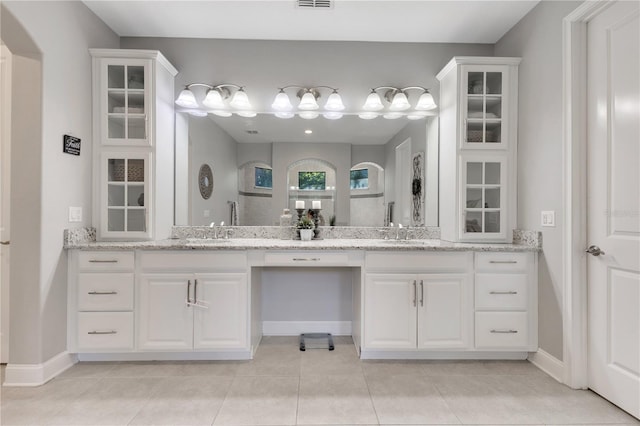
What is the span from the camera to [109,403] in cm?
196

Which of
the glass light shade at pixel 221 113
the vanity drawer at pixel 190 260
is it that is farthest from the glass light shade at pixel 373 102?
the vanity drawer at pixel 190 260

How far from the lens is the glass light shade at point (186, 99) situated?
2895mm

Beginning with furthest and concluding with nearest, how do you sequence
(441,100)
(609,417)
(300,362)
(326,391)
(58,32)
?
(441,100) < (300,362) < (58,32) < (326,391) < (609,417)

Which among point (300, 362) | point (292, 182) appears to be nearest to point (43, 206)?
point (292, 182)

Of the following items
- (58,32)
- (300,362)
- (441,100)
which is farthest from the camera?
(441,100)

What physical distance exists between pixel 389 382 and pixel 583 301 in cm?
133

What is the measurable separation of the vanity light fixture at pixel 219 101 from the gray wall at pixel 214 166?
0.36ft

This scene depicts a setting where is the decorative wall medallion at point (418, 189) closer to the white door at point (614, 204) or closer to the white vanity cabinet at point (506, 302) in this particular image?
the white vanity cabinet at point (506, 302)

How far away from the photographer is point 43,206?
2.18m

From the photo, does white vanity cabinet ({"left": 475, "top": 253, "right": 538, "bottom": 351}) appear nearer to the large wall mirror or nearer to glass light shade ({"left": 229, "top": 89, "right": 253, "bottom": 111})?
the large wall mirror

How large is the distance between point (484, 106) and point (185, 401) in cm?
298

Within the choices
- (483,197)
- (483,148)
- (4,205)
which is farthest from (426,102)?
(4,205)

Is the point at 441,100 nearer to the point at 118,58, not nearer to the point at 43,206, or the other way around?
the point at 118,58

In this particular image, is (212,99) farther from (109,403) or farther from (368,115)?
(109,403)
